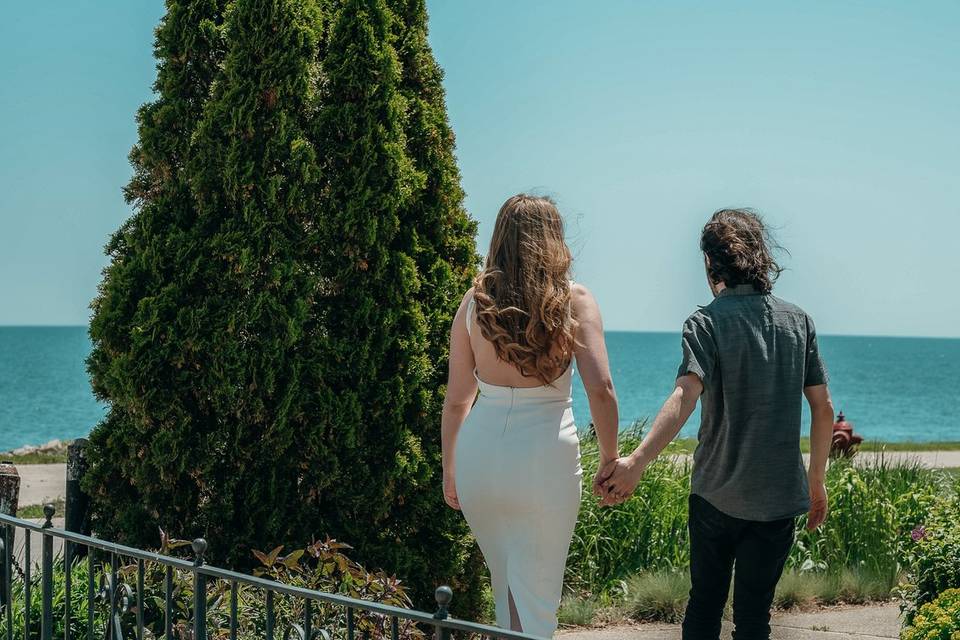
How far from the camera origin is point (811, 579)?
20.3 ft

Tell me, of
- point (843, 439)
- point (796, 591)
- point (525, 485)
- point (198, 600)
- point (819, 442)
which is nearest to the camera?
point (198, 600)

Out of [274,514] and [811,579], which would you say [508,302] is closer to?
[274,514]

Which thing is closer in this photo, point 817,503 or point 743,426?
point 743,426

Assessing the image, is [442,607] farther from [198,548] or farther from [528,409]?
[528,409]

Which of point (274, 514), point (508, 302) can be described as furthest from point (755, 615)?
→ point (274, 514)

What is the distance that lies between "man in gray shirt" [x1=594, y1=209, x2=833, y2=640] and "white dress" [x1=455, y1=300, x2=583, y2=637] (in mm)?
321

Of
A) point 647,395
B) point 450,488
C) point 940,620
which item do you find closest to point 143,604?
point 450,488

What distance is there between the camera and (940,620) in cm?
368

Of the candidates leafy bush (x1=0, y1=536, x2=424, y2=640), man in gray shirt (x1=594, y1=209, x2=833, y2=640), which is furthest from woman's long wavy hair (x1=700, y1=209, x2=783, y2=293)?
leafy bush (x1=0, y1=536, x2=424, y2=640)

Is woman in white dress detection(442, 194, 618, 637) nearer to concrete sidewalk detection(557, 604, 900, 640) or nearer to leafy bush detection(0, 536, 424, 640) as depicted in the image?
leafy bush detection(0, 536, 424, 640)

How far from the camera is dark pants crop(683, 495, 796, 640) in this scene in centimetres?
368

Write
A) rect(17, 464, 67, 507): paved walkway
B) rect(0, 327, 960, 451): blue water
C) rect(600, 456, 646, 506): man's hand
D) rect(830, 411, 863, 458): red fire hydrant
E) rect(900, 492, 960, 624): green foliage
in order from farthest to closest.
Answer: rect(0, 327, 960, 451): blue water, rect(17, 464, 67, 507): paved walkway, rect(830, 411, 863, 458): red fire hydrant, rect(900, 492, 960, 624): green foliage, rect(600, 456, 646, 506): man's hand

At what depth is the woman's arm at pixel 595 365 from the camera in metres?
3.64

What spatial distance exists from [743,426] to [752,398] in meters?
0.11
